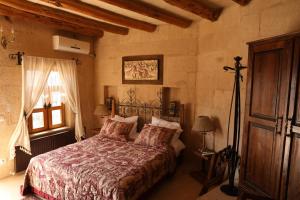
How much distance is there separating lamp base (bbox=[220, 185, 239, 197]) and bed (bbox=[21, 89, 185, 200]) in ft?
2.92

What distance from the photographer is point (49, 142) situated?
149 inches

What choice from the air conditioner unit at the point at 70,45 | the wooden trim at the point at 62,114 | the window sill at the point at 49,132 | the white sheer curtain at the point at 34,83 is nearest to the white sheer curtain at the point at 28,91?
the white sheer curtain at the point at 34,83

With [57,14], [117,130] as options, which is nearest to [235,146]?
[117,130]

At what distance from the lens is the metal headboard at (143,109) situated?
3782 mm

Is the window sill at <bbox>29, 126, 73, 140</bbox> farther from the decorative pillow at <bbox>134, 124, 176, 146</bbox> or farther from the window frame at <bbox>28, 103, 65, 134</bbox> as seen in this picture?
the decorative pillow at <bbox>134, 124, 176, 146</bbox>

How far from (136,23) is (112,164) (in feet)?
7.95

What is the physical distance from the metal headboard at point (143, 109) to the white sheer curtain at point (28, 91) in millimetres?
1565

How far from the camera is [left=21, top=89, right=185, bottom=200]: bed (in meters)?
Result: 2.17

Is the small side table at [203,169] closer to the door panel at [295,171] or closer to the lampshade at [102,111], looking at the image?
the door panel at [295,171]

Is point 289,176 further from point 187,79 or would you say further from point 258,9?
point 187,79

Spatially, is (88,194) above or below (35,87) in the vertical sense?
below

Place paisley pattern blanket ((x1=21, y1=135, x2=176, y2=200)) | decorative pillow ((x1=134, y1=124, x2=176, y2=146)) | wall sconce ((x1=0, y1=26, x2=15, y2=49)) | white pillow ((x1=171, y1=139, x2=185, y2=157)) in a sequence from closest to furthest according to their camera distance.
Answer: paisley pattern blanket ((x1=21, y1=135, x2=176, y2=200)) < wall sconce ((x1=0, y1=26, x2=15, y2=49)) < decorative pillow ((x1=134, y1=124, x2=176, y2=146)) < white pillow ((x1=171, y1=139, x2=185, y2=157))

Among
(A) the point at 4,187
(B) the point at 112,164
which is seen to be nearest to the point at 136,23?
(B) the point at 112,164

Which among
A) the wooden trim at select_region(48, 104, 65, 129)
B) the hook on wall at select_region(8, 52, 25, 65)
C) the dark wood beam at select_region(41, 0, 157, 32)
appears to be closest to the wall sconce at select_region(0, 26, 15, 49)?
the hook on wall at select_region(8, 52, 25, 65)
